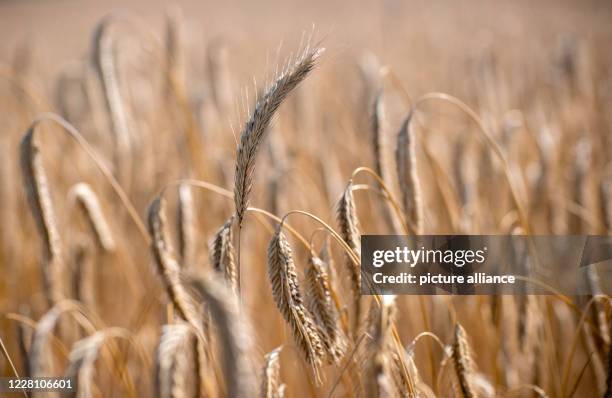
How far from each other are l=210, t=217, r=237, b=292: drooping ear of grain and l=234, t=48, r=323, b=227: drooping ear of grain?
4 centimetres

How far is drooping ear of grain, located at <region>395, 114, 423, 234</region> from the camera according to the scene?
3.27 ft

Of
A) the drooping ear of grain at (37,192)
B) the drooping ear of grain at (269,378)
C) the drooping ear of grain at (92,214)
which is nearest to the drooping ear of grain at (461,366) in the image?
the drooping ear of grain at (269,378)

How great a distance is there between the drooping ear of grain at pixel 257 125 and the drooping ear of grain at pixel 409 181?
12.0 inches

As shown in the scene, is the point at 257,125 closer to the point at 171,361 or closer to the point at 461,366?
the point at 171,361

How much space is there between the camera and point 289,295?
0.74m

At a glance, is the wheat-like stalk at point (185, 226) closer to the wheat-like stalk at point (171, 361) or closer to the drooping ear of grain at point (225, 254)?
the drooping ear of grain at point (225, 254)

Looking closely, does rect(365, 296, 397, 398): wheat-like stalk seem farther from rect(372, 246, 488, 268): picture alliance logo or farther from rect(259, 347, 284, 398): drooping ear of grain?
rect(372, 246, 488, 268): picture alliance logo

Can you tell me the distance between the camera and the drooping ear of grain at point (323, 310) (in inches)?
32.4

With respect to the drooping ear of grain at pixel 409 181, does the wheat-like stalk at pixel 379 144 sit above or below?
above

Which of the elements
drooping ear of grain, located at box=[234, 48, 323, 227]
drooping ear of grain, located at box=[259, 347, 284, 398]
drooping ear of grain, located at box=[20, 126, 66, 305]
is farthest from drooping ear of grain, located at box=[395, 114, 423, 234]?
drooping ear of grain, located at box=[20, 126, 66, 305]

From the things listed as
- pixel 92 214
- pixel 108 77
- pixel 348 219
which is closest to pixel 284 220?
pixel 348 219

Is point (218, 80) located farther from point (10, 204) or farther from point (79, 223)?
point (10, 204)

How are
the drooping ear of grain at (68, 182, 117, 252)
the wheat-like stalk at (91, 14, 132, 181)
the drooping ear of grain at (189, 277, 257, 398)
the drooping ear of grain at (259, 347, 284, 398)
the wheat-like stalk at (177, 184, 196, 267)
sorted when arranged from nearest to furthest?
the drooping ear of grain at (189, 277, 257, 398), the drooping ear of grain at (259, 347, 284, 398), the wheat-like stalk at (177, 184, 196, 267), the drooping ear of grain at (68, 182, 117, 252), the wheat-like stalk at (91, 14, 132, 181)

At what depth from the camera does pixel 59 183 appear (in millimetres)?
2143
